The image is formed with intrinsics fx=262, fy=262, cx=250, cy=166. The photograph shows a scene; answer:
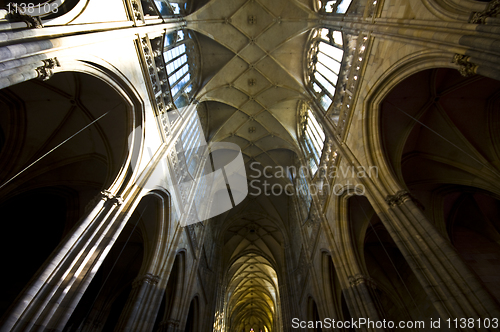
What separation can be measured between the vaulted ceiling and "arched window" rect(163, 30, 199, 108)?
0.63m

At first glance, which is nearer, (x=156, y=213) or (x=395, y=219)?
(x=395, y=219)

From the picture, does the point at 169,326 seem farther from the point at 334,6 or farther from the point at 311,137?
the point at 334,6

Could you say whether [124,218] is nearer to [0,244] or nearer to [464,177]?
[0,244]

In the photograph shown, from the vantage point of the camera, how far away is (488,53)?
162 inches

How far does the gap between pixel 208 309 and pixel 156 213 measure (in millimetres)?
8937

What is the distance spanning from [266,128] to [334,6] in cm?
786

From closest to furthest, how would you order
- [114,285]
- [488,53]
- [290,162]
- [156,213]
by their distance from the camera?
[488,53] < [156,213] < [114,285] < [290,162]

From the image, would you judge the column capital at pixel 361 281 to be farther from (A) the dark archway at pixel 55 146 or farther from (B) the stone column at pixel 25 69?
(B) the stone column at pixel 25 69

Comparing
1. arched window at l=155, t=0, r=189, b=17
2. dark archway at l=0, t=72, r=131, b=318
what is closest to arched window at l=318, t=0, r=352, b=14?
arched window at l=155, t=0, r=189, b=17

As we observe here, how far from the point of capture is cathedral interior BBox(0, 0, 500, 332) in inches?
187

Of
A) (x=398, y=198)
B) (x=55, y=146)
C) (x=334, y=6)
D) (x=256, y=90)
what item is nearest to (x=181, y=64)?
(x=256, y=90)

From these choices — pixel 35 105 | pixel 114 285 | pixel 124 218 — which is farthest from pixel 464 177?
pixel 114 285

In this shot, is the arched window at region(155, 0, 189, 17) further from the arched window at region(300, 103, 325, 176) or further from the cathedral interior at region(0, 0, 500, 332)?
the arched window at region(300, 103, 325, 176)

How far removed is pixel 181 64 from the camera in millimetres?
13219
